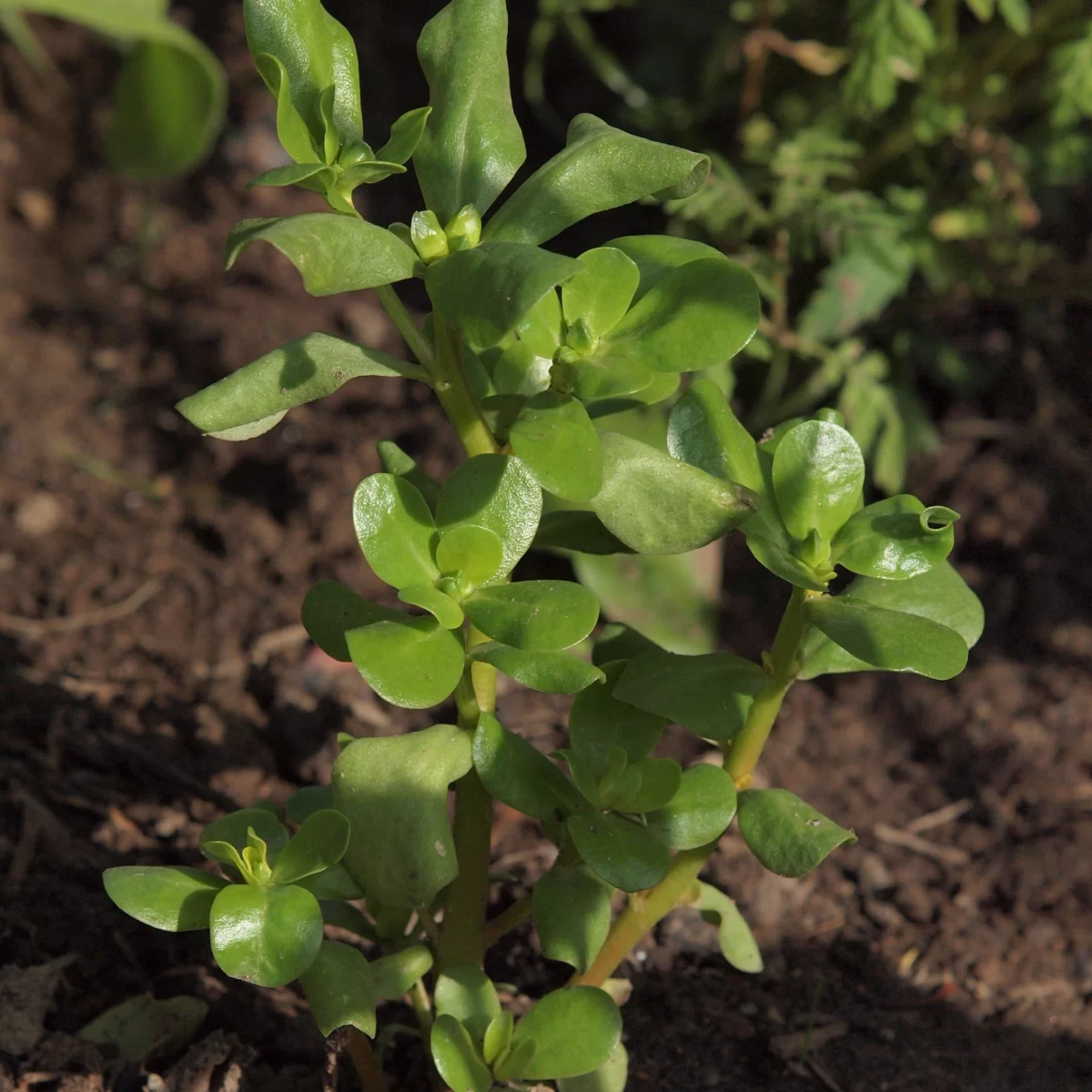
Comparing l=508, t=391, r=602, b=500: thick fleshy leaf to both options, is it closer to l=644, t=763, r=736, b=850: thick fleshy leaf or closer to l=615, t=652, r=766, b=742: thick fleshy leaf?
l=615, t=652, r=766, b=742: thick fleshy leaf

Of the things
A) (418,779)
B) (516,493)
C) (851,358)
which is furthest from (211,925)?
(851,358)

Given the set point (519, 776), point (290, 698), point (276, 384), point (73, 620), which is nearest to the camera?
point (276, 384)

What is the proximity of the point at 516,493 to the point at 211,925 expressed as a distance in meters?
0.44

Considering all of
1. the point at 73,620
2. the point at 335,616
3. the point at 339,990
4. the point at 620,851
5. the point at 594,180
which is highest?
the point at 594,180

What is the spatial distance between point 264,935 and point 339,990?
0.30 ft

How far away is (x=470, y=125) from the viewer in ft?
3.77

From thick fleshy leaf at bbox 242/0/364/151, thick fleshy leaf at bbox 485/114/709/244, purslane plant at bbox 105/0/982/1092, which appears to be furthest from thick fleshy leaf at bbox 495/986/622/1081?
thick fleshy leaf at bbox 242/0/364/151

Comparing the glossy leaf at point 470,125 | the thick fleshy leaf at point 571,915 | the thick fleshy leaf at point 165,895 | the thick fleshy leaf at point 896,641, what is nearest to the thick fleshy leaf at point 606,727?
the thick fleshy leaf at point 571,915

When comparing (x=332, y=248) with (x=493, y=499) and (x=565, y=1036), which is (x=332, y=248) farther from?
(x=565, y=1036)

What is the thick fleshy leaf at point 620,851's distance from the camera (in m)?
1.08

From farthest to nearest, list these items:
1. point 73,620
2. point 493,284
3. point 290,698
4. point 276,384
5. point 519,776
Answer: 1. point 73,620
2. point 290,698
3. point 519,776
4. point 276,384
5. point 493,284

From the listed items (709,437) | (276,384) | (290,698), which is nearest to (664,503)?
(709,437)

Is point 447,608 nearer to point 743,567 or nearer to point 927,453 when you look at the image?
point 743,567

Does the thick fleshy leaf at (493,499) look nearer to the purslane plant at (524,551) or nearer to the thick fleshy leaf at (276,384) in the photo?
the purslane plant at (524,551)
